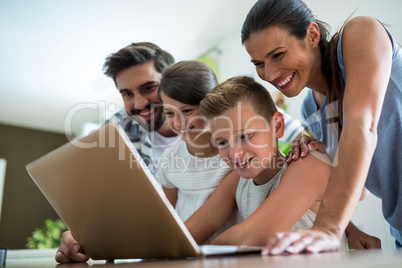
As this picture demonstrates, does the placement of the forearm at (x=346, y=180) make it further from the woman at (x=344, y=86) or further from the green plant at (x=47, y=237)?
the green plant at (x=47, y=237)

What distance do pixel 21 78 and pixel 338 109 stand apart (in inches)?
178

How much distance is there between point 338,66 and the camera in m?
1.08

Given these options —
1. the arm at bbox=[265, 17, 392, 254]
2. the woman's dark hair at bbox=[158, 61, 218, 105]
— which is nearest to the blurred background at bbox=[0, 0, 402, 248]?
the woman's dark hair at bbox=[158, 61, 218, 105]

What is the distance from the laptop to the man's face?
1.07 m

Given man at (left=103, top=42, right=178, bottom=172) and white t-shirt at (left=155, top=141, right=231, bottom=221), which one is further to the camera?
man at (left=103, top=42, right=178, bottom=172)

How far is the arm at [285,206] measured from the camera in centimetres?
80

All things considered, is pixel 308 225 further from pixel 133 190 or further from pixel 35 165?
pixel 35 165

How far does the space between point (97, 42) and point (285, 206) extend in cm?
367

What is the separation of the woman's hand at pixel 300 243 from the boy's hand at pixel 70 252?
1.68 feet

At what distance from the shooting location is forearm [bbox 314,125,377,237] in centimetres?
65

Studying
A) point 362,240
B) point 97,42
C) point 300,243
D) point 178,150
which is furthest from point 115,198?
point 97,42

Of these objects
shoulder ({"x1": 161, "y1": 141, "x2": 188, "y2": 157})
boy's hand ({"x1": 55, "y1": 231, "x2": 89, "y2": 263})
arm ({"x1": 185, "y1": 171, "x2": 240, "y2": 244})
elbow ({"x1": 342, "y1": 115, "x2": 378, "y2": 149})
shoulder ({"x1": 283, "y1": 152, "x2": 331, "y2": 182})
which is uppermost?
elbow ({"x1": 342, "y1": 115, "x2": 378, "y2": 149})

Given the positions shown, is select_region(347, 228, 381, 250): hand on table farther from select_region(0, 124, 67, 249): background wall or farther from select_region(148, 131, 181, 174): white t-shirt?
select_region(0, 124, 67, 249): background wall

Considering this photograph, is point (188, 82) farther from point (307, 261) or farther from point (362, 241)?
point (307, 261)
